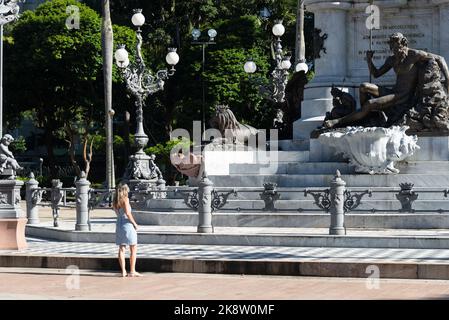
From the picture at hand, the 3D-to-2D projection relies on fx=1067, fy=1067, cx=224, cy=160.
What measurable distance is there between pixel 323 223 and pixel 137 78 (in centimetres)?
1396

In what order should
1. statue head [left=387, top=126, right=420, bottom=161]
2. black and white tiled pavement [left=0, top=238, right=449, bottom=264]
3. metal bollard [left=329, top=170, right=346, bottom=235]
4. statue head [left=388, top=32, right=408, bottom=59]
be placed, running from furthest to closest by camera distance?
statue head [left=388, top=32, right=408, bottom=59]
statue head [left=387, top=126, right=420, bottom=161]
metal bollard [left=329, top=170, right=346, bottom=235]
black and white tiled pavement [left=0, top=238, right=449, bottom=264]

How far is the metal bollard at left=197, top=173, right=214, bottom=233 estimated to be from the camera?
21656 mm

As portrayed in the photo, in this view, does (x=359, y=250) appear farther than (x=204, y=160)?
No

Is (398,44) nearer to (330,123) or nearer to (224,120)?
(330,123)

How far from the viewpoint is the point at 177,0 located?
197 ft

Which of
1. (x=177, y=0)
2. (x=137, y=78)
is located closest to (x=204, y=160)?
(x=137, y=78)

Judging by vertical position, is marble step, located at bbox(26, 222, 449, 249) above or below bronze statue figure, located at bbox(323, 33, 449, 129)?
below

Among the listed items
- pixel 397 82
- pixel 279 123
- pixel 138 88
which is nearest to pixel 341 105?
pixel 397 82

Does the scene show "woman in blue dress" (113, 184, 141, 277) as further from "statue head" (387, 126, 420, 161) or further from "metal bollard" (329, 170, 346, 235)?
"statue head" (387, 126, 420, 161)

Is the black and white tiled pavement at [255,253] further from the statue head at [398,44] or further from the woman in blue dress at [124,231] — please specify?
the statue head at [398,44]

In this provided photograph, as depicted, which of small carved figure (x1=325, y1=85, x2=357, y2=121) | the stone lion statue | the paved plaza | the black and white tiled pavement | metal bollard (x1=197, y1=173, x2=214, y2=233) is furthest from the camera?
the stone lion statue

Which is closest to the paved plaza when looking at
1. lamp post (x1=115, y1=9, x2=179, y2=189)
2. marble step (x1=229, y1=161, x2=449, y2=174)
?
marble step (x1=229, y1=161, x2=449, y2=174)

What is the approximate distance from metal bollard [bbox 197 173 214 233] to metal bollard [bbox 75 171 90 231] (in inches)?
118

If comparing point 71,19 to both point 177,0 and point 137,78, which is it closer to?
point 177,0
